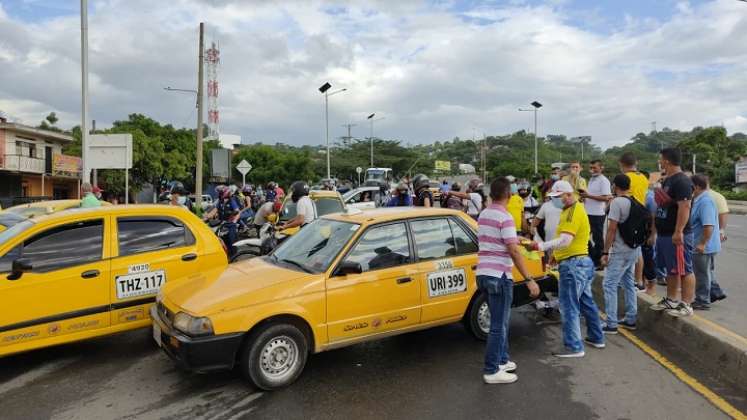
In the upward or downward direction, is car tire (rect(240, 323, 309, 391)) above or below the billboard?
below

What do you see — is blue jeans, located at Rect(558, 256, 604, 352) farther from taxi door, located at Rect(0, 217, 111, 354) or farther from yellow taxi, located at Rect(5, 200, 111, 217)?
yellow taxi, located at Rect(5, 200, 111, 217)

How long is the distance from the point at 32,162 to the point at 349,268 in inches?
1436

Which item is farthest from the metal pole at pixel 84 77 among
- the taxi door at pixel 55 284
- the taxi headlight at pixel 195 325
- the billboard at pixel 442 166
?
the billboard at pixel 442 166

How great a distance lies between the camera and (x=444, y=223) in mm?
5277

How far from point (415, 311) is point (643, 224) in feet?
8.31

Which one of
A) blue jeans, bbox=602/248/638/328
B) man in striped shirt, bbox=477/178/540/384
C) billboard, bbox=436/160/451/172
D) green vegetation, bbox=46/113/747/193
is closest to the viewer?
man in striped shirt, bbox=477/178/540/384

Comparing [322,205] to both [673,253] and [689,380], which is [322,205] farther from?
[689,380]

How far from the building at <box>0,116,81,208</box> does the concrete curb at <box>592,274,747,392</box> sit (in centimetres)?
3380

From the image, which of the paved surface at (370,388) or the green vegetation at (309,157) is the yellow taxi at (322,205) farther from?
the green vegetation at (309,157)

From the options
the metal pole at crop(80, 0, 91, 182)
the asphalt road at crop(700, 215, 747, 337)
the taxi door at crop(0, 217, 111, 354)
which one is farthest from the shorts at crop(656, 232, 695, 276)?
the metal pole at crop(80, 0, 91, 182)

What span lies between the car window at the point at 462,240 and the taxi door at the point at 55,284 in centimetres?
341

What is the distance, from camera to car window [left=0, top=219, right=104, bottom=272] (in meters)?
4.77

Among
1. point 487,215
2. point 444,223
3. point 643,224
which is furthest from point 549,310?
point 487,215

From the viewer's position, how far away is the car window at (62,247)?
4766mm
